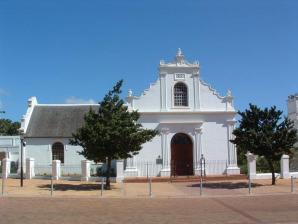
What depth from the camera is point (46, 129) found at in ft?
127

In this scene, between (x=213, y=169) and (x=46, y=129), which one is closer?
(x=213, y=169)

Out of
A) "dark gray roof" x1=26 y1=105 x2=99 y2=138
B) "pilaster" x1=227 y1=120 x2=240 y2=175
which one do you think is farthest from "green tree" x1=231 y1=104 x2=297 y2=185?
"dark gray roof" x1=26 y1=105 x2=99 y2=138

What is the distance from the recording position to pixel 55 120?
39688mm

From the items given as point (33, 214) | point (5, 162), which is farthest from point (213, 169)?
point (33, 214)

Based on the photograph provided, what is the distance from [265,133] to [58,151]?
60.7 ft

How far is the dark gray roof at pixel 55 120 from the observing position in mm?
38375

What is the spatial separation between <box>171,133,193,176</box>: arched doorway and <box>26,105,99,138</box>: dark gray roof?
818cm

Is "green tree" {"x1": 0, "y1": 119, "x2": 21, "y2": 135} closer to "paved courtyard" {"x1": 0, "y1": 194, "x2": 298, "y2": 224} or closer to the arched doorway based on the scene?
the arched doorway

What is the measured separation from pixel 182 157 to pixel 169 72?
20.6 feet

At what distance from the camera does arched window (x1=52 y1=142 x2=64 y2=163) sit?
38500 mm

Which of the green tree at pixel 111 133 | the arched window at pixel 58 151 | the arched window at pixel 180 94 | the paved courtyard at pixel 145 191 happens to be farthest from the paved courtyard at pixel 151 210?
the arched window at pixel 58 151

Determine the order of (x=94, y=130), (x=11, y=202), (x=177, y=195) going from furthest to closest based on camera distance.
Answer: (x=94, y=130), (x=177, y=195), (x=11, y=202)

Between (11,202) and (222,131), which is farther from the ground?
(222,131)

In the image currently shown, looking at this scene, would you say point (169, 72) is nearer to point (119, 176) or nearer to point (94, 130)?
point (119, 176)
